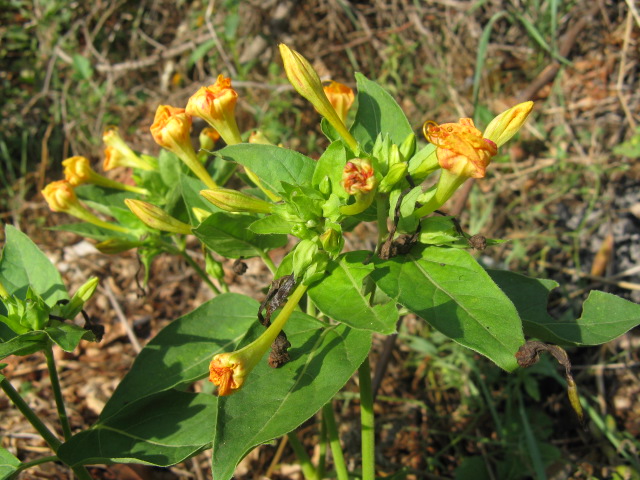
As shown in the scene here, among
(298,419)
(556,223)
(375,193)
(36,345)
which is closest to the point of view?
(298,419)

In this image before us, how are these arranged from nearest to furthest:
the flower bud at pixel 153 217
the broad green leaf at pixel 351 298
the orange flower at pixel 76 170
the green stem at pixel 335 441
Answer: the broad green leaf at pixel 351 298, the flower bud at pixel 153 217, the green stem at pixel 335 441, the orange flower at pixel 76 170

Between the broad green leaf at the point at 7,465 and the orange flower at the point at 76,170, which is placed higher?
the orange flower at the point at 76,170

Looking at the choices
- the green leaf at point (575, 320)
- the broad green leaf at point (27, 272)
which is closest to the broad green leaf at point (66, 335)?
the broad green leaf at point (27, 272)

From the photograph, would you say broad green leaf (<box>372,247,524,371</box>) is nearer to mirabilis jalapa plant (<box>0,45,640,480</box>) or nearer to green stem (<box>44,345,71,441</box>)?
mirabilis jalapa plant (<box>0,45,640,480</box>)

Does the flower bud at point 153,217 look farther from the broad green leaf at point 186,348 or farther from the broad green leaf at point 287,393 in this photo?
the broad green leaf at point 287,393

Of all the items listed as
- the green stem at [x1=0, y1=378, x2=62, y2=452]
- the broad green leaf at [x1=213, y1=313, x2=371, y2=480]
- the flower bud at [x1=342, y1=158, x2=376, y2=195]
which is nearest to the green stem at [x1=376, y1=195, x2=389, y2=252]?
the flower bud at [x1=342, y1=158, x2=376, y2=195]

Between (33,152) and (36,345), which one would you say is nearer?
(36,345)

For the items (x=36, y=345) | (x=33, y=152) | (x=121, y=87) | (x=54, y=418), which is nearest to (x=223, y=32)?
(x=121, y=87)

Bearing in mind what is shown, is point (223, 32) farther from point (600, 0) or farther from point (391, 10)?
point (600, 0)
